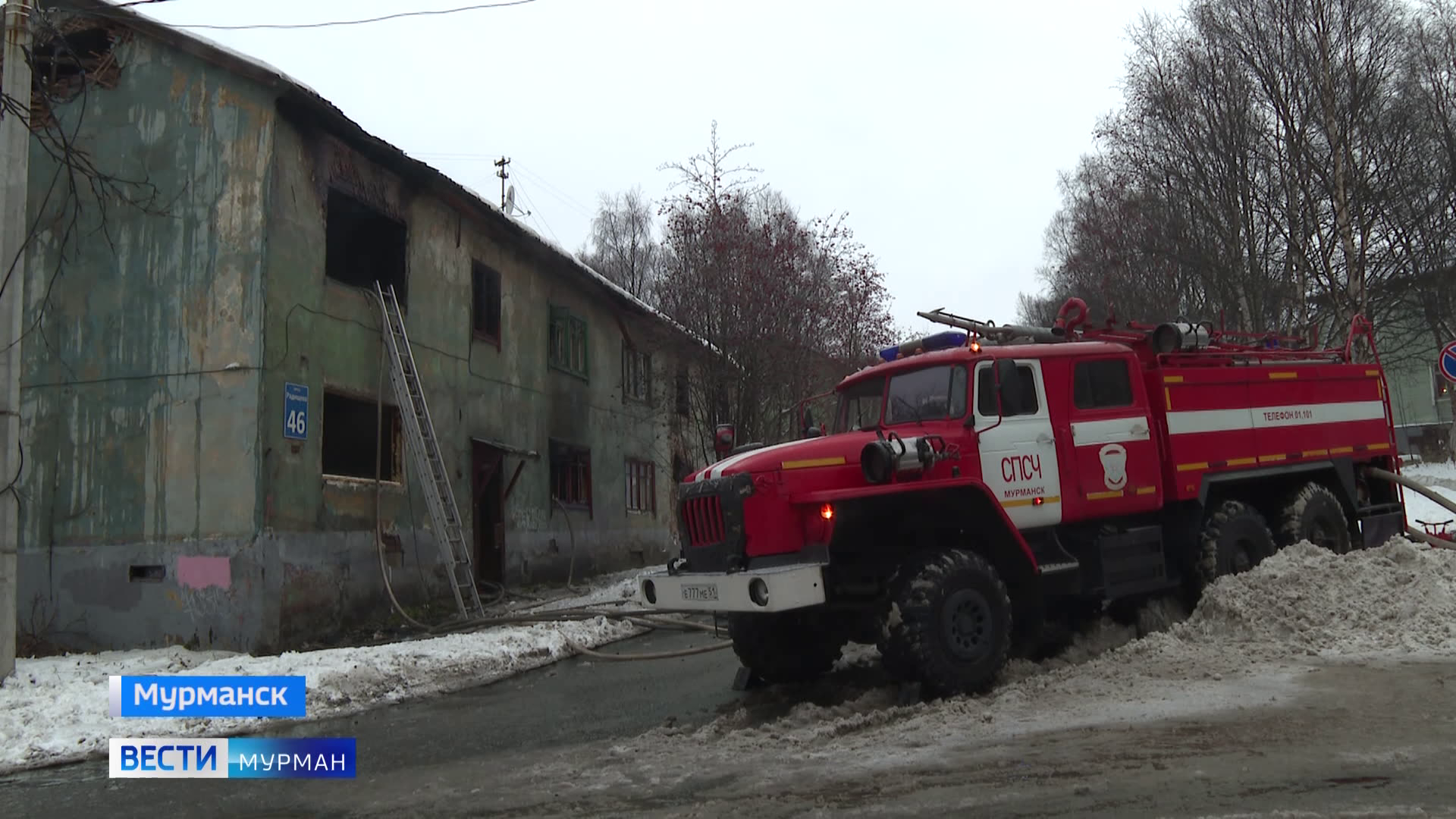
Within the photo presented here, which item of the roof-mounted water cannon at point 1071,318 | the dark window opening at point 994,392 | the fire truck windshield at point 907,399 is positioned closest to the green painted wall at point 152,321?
the fire truck windshield at point 907,399

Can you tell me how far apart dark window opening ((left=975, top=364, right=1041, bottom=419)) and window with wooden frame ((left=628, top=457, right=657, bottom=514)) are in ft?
50.7

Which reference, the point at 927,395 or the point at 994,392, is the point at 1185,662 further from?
the point at 927,395

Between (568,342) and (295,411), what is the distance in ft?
27.2

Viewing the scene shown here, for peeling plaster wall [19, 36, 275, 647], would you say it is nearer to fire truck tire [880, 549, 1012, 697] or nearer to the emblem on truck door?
fire truck tire [880, 549, 1012, 697]

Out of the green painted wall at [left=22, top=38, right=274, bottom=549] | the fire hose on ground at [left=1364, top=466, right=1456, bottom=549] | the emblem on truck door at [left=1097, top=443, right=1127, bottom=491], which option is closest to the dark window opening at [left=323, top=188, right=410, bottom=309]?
the green painted wall at [left=22, top=38, right=274, bottom=549]

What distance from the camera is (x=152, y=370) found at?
12.5 m

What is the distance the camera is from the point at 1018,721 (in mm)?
6266

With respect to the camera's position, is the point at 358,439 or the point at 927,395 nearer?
the point at 927,395

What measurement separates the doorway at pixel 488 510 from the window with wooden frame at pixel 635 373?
20.9ft

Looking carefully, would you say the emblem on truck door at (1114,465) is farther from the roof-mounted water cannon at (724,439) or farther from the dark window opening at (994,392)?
the roof-mounted water cannon at (724,439)

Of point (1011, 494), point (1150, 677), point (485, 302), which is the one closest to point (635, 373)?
point (485, 302)

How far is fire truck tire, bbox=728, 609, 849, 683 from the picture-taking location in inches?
324

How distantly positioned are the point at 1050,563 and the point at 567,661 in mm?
5479

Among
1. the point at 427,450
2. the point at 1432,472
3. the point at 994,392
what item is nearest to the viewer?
the point at 994,392
